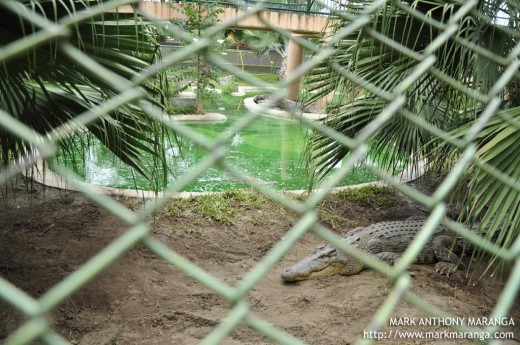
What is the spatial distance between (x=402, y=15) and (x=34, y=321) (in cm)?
279

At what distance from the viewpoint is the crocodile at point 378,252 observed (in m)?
3.13

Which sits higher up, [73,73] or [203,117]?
[73,73]

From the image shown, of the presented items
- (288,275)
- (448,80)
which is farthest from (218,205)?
(448,80)

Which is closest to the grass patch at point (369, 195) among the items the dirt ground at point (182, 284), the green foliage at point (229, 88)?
the dirt ground at point (182, 284)

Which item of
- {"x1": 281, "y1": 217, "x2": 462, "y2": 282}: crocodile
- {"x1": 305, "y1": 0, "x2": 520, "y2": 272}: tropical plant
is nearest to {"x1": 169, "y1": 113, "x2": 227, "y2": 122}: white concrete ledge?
{"x1": 305, "y1": 0, "x2": 520, "y2": 272}: tropical plant

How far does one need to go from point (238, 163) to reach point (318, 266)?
2.82 meters

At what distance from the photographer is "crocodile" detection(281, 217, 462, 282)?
10.3ft

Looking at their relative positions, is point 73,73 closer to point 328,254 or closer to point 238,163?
point 328,254

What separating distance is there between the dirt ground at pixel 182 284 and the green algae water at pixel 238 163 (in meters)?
0.45

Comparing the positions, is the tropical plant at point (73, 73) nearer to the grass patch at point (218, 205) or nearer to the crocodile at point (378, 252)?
the grass patch at point (218, 205)

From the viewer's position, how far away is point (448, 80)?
2.72 feet

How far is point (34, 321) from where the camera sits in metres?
0.38

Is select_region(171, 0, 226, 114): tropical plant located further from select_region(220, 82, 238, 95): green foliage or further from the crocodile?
the crocodile

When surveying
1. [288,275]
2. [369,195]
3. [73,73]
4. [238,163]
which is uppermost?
[73,73]
